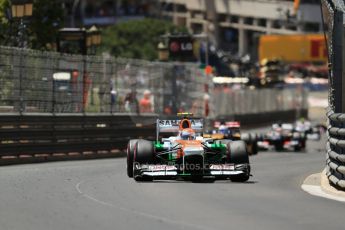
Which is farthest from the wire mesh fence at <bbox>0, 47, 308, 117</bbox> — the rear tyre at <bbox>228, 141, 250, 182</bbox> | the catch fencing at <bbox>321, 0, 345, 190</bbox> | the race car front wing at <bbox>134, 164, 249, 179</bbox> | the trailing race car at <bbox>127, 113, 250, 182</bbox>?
the catch fencing at <bbox>321, 0, 345, 190</bbox>

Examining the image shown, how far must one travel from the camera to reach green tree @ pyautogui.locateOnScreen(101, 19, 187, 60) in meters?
82.2

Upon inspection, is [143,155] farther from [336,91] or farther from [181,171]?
[336,91]

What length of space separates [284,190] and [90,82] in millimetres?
12296

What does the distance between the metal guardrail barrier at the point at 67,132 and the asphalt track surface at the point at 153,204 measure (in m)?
4.38

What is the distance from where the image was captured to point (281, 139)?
35375 millimetres

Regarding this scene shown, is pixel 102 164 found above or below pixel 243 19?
below

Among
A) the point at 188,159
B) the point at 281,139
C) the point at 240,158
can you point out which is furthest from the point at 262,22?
the point at 188,159

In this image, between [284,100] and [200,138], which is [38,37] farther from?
[284,100]

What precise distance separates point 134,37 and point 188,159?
68.2 meters

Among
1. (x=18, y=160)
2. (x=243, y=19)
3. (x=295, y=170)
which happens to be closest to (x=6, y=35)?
(x=18, y=160)

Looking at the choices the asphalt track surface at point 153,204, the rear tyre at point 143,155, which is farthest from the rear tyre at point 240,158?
the rear tyre at point 143,155

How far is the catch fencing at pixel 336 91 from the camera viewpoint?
51.7 feet

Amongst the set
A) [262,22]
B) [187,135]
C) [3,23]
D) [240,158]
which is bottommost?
[240,158]

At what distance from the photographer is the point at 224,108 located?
5194cm
